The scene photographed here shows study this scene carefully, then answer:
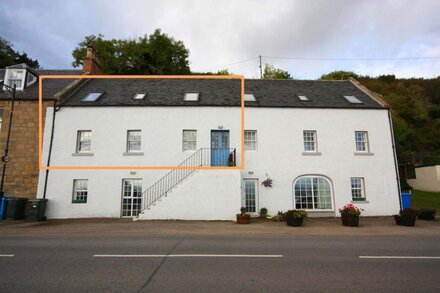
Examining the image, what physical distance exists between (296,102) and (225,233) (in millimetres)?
11249

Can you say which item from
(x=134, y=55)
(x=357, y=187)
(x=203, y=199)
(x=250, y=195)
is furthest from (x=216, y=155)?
(x=134, y=55)

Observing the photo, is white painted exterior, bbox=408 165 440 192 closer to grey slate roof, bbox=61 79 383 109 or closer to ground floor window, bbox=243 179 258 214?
grey slate roof, bbox=61 79 383 109

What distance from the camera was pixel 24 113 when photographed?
17.0 meters

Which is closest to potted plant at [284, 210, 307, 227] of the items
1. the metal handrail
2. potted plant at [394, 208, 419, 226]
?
the metal handrail

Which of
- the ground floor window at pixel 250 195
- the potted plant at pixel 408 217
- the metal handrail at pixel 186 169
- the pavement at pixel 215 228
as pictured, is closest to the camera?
the pavement at pixel 215 228

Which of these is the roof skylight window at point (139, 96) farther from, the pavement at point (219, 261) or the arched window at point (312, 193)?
the arched window at point (312, 193)

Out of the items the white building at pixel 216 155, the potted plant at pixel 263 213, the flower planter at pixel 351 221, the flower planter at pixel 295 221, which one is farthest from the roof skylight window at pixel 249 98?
the flower planter at pixel 351 221

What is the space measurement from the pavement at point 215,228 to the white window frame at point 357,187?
1.71 m

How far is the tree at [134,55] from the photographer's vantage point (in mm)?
35250

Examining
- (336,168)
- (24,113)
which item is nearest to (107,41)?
(24,113)

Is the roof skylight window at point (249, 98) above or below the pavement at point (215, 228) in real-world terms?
above

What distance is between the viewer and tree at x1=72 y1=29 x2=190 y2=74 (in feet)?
116

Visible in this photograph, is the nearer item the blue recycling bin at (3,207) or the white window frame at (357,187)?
the blue recycling bin at (3,207)

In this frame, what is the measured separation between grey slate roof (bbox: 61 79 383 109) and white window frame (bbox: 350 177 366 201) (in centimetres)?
509
